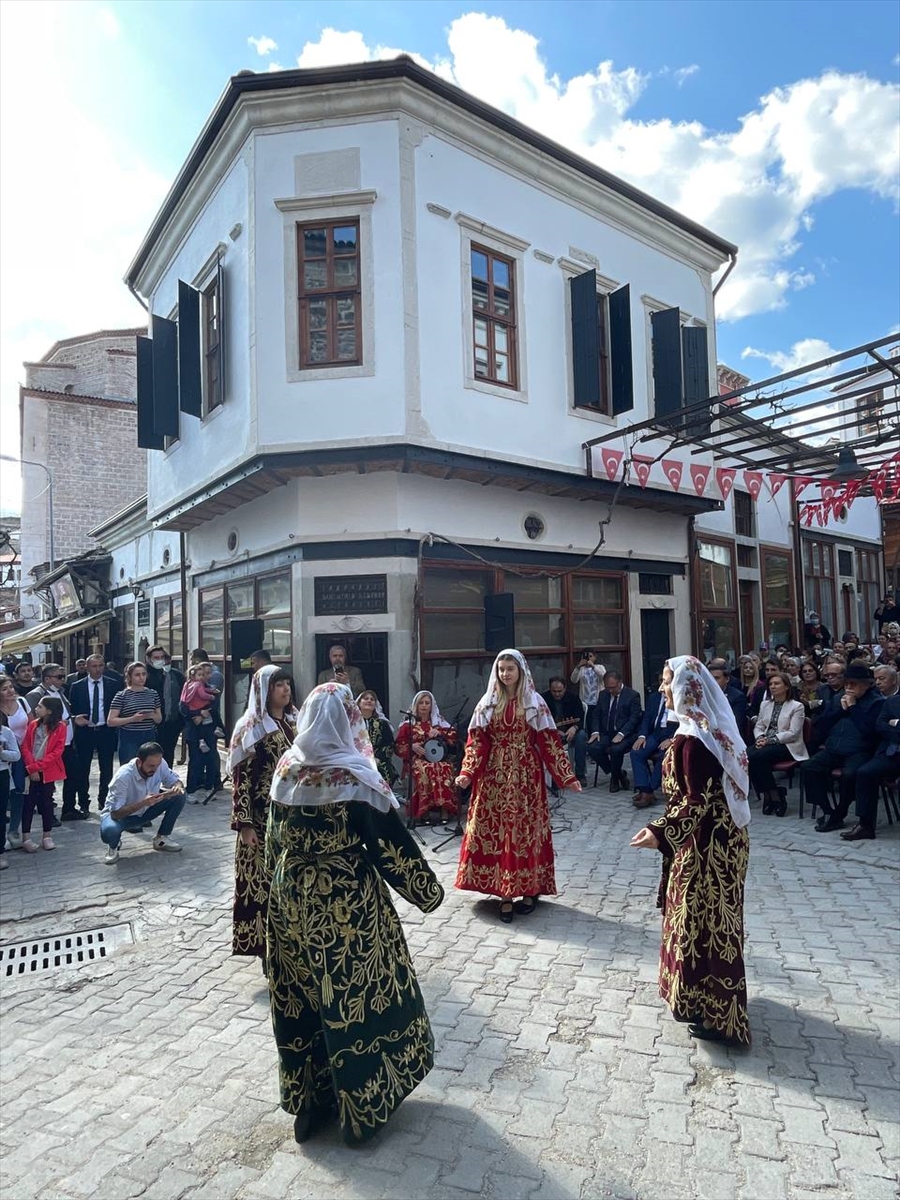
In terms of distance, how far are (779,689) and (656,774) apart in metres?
1.65

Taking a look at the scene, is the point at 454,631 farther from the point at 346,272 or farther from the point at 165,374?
the point at 165,374

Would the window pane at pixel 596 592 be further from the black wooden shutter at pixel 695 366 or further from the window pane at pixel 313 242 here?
the window pane at pixel 313 242

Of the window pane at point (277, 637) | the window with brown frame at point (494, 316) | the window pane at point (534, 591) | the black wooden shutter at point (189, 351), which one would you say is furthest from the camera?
the black wooden shutter at point (189, 351)

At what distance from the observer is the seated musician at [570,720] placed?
990 cm

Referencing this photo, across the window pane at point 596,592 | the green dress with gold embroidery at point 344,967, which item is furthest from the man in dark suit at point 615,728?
the green dress with gold embroidery at point 344,967

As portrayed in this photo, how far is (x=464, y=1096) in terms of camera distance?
10.8ft

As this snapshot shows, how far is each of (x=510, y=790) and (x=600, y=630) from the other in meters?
7.42

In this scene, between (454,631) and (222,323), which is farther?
(222,323)

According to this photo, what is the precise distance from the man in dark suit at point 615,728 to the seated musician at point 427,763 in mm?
2241

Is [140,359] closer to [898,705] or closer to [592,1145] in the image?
[898,705]

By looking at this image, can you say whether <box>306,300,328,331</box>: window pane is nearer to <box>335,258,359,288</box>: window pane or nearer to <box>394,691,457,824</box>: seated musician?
<box>335,258,359,288</box>: window pane

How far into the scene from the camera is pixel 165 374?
12.7 m

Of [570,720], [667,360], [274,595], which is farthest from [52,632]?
[667,360]

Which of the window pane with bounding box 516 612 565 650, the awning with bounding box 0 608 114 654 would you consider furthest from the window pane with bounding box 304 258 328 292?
the awning with bounding box 0 608 114 654
